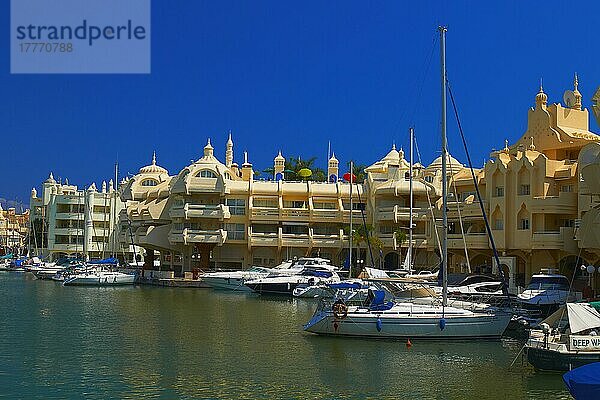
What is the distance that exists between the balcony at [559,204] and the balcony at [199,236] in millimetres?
36051

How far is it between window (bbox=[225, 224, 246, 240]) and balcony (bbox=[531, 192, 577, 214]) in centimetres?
3590

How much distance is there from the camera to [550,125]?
6334cm

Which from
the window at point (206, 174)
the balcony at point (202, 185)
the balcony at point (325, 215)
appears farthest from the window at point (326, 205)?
the window at point (206, 174)

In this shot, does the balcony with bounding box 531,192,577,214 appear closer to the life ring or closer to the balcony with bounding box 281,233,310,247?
the life ring

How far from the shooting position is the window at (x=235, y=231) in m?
83.9

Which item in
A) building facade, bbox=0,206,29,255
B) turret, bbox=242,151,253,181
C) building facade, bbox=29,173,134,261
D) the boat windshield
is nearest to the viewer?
the boat windshield

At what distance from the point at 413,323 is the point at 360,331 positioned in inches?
101

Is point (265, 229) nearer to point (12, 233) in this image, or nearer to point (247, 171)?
point (247, 171)

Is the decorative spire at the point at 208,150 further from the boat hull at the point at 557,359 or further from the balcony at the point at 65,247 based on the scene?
the boat hull at the point at 557,359

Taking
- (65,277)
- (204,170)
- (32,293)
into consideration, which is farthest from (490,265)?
(65,277)

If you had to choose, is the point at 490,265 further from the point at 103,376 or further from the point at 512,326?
the point at 103,376

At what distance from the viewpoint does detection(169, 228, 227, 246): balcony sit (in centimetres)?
8156

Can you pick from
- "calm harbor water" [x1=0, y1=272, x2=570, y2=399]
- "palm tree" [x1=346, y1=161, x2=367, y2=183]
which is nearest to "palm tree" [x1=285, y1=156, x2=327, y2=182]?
"palm tree" [x1=346, y1=161, x2=367, y2=183]

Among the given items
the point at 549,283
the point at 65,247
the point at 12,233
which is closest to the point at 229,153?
the point at 65,247
